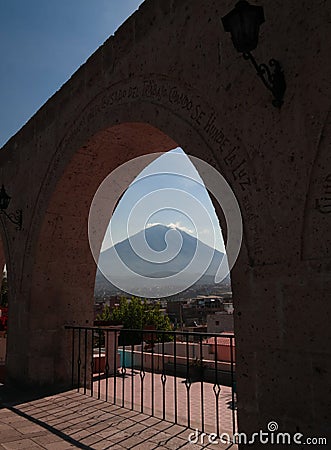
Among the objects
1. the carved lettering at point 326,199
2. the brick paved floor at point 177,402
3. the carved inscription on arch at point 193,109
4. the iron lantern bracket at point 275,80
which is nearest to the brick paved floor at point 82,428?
the brick paved floor at point 177,402

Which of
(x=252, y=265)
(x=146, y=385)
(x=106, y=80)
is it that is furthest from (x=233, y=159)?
(x=146, y=385)

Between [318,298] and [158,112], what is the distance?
215 cm

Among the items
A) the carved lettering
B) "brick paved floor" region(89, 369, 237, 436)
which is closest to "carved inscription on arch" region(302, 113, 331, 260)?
the carved lettering

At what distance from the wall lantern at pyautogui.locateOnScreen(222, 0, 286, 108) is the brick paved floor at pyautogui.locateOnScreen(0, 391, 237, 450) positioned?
2514 mm

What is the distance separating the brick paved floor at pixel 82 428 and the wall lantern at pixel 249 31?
2.51m

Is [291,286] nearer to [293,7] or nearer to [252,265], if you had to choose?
[252,265]

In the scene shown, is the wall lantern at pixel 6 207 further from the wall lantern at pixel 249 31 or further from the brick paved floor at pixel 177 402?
the wall lantern at pixel 249 31

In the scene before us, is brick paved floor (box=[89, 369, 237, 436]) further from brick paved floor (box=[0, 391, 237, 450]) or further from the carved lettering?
the carved lettering

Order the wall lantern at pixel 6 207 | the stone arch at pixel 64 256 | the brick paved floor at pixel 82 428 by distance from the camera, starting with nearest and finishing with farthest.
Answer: the brick paved floor at pixel 82 428 < the stone arch at pixel 64 256 < the wall lantern at pixel 6 207

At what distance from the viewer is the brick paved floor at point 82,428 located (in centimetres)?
335

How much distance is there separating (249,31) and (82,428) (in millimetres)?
3338

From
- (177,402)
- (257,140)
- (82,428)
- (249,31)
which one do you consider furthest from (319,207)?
(177,402)

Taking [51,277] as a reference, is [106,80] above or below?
above

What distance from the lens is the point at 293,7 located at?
8.66 feet
